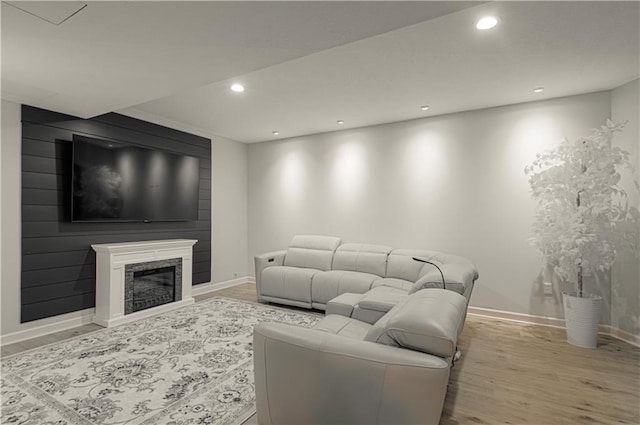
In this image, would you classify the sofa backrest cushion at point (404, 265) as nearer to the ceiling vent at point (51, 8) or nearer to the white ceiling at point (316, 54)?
the white ceiling at point (316, 54)

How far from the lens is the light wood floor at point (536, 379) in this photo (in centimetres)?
209

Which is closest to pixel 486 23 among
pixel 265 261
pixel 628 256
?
pixel 628 256

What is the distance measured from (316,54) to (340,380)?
97.4 inches

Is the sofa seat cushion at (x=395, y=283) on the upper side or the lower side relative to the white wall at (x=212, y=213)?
lower

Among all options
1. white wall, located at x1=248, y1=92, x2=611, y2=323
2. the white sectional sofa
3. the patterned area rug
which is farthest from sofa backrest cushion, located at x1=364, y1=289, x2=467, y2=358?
white wall, located at x1=248, y1=92, x2=611, y2=323

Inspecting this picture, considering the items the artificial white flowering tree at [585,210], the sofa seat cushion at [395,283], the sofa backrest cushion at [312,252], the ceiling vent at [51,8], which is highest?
the ceiling vent at [51,8]

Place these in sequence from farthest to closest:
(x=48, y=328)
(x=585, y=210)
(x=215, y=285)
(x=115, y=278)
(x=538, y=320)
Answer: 1. (x=215, y=285)
2. (x=538, y=320)
3. (x=115, y=278)
4. (x=48, y=328)
5. (x=585, y=210)

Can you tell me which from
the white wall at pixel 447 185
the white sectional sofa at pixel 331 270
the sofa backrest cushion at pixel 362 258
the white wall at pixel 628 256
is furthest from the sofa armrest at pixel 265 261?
the white wall at pixel 628 256

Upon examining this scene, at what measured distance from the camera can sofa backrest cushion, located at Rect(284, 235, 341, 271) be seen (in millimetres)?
4828

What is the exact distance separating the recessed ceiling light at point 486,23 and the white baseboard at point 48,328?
4883mm

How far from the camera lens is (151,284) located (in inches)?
165

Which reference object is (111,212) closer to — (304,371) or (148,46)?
(148,46)

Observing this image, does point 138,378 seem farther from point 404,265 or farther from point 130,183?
point 404,265

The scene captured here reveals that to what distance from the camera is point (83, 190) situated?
3.66 metres
